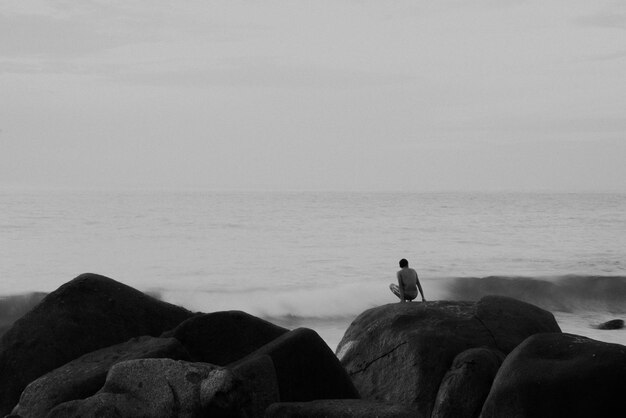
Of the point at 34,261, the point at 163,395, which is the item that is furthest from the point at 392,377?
the point at 34,261

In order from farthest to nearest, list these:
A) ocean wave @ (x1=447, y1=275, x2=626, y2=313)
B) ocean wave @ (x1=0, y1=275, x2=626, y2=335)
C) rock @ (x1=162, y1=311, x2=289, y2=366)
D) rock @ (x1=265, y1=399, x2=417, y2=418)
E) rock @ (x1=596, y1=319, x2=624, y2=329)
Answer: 1. ocean wave @ (x1=447, y1=275, x2=626, y2=313)
2. ocean wave @ (x1=0, y1=275, x2=626, y2=335)
3. rock @ (x1=596, y1=319, x2=624, y2=329)
4. rock @ (x1=162, y1=311, x2=289, y2=366)
5. rock @ (x1=265, y1=399, x2=417, y2=418)

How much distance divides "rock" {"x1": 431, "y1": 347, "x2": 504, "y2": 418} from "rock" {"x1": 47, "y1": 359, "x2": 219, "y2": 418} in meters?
2.80

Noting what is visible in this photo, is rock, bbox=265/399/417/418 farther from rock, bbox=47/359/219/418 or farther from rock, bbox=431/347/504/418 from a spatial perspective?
rock, bbox=431/347/504/418

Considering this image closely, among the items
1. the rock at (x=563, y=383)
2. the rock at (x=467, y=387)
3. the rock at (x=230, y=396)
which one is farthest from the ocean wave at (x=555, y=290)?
the rock at (x=230, y=396)

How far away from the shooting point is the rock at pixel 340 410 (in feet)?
20.4

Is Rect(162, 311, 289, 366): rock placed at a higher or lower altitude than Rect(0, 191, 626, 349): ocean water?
higher

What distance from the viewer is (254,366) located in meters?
6.97

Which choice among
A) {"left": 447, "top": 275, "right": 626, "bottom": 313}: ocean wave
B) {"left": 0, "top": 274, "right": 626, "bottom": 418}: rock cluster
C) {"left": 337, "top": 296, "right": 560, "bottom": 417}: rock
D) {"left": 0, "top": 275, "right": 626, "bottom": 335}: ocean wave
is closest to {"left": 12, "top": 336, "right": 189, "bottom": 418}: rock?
{"left": 0, "top": 274, "right": 626, "bottom": 418}: rock cluster

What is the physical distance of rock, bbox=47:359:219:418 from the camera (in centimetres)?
630

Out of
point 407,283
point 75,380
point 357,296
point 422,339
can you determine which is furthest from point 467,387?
point 357,296

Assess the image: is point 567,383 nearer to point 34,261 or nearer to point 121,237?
point 34,261

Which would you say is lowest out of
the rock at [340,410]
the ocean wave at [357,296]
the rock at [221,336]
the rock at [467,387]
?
the ocean wave at [357,296]

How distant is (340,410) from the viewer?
6.32m

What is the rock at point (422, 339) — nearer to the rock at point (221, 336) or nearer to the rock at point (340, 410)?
the rock at point (221, 336)
